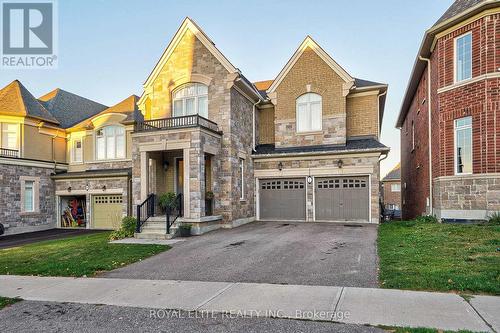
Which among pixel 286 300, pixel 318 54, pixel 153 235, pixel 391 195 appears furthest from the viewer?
pixel 391 195

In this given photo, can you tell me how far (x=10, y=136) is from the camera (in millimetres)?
20047

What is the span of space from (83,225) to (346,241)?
18029 millimetres

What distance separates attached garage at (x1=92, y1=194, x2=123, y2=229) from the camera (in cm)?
2031

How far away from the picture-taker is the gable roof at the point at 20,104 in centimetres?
2034

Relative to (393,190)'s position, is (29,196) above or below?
above

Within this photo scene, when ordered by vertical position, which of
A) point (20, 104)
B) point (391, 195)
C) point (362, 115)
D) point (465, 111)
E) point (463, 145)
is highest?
point (20, 104)

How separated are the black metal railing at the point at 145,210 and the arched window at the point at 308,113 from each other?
9064 mm

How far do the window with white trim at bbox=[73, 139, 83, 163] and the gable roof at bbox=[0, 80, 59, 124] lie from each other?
1.83 meters

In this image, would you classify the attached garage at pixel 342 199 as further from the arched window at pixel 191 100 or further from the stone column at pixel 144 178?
the stone column at pixel 144 178

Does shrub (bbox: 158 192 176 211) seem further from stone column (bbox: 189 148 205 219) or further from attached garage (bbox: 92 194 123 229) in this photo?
attached garage (bbox: 92 194 123 229)

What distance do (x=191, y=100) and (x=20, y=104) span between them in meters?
12.4

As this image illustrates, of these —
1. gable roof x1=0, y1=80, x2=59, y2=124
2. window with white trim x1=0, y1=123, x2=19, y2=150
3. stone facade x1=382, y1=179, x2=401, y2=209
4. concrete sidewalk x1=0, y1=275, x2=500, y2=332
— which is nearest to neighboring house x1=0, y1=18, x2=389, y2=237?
gable roof x1=0, y1=80, x2=59, y2=124

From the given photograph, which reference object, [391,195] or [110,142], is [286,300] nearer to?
[110,142]

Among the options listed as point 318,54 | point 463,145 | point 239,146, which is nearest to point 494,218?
point 463,145
